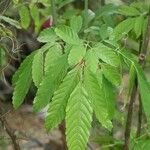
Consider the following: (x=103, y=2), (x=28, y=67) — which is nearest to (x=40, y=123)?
(x=103, y=2)

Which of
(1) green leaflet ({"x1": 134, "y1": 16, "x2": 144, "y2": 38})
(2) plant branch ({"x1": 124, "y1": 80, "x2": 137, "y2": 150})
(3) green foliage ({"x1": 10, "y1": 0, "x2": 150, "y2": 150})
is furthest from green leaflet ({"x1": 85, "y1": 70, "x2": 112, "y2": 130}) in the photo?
(1) green leaflet ({"x1": 134, "y1": 16, "x2": 144, "y2": 38})

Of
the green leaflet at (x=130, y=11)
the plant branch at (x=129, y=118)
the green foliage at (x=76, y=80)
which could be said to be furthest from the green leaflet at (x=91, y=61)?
the green leaflet at (x=130, y=11)

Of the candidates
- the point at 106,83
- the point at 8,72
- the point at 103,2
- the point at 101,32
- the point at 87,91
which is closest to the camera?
the point at 87,91

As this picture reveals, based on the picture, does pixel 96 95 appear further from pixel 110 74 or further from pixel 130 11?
pixel 130 11

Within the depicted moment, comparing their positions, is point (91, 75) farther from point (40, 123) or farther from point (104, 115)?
point (40, 123)


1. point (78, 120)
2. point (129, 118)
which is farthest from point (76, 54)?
point (129, 118)

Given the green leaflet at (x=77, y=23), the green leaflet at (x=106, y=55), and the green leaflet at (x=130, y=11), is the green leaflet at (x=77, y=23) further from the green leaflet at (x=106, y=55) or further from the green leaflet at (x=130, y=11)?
the green leaflet at (x=130, y=11)

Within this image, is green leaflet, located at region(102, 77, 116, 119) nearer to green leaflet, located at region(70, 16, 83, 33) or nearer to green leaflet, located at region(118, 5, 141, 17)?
green leaflet, located at region(70, 16, 83, 33)
